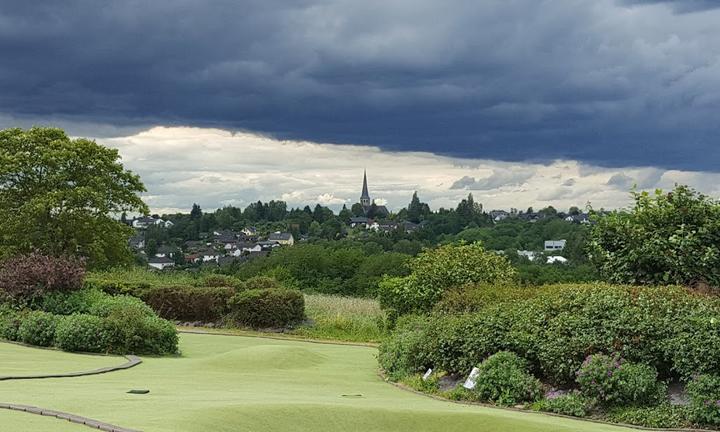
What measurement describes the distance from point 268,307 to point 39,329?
8084 mm

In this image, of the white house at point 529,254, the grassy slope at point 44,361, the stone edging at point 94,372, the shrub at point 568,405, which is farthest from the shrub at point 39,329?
the white house at point 529,254

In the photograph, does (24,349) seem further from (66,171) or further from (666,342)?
(66,171)

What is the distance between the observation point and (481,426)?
10.0 m

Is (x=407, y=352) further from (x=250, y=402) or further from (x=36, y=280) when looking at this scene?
(x=36, y=280)

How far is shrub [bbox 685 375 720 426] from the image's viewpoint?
10820 millimetres

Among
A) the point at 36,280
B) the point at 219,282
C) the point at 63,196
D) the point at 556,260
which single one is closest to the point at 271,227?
the point at 556,260

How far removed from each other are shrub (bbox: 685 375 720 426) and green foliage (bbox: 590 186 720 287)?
6.51 m

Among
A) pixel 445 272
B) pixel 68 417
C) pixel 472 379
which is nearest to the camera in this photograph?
pixel 68 417

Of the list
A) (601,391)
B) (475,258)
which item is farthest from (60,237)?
(601,391)

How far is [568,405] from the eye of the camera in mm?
11680

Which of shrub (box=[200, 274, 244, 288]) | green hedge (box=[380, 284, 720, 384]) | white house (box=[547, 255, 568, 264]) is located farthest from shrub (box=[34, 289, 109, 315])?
white house (box=[547, 255, 568, 264])

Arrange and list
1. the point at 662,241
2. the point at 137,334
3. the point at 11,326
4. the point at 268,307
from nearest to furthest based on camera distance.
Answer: the point at 662,241, the point at 137,334, the point at 11,326, the point at 268,307

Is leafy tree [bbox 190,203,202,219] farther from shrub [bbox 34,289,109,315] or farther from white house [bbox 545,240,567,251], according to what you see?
shrub [bbox 34,289,109,315]

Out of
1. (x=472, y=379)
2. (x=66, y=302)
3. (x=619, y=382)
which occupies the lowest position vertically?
(x=472, y=379)
